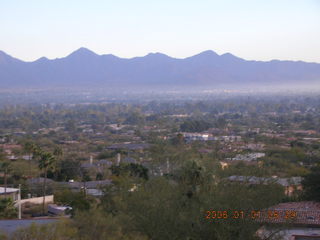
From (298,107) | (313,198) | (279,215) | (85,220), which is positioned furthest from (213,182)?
(298,107)

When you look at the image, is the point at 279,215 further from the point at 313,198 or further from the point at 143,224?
the point at 313,198

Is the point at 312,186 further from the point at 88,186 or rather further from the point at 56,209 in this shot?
the point at 88,186

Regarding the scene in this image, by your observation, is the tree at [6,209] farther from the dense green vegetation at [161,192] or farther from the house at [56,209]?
the house at [56,209]

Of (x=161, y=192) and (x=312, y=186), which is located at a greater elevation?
(x=161, y=192)

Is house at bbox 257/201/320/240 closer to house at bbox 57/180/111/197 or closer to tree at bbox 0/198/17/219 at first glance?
tree at bbox 0/198/17/219
